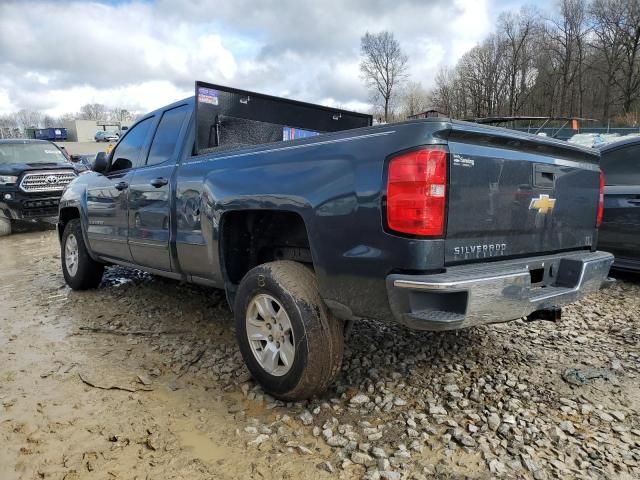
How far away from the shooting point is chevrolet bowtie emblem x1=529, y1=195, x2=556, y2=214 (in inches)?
105

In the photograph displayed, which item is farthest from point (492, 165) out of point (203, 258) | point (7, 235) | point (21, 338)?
point (7, 235)

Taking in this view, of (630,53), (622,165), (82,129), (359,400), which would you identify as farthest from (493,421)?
(82,129)

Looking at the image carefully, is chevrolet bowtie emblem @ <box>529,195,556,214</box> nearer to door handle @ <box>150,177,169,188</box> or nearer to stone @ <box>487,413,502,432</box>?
stone @ <box>487,413,502,432</box>

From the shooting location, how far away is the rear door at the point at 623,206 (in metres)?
4.83

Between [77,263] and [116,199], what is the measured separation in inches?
53.9

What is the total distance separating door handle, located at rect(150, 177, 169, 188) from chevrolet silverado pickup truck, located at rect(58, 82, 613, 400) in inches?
0.5

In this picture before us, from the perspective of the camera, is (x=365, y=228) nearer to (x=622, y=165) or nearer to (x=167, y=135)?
(x=167, y=135)

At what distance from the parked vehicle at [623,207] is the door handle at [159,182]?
4364mm

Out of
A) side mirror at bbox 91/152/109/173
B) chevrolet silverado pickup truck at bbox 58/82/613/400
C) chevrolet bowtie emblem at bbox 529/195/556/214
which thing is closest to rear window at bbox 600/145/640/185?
chevrolet silverado pickup truck at bbox 58/82/613/400

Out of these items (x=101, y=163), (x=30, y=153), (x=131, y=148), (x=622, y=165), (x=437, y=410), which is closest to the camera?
(x=437, y=410)

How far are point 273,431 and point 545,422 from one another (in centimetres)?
144

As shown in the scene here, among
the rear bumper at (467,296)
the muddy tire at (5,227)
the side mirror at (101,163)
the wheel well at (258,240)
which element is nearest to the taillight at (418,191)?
the rear bumper at (467,296)

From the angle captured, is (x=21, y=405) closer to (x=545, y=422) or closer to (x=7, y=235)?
(x=545, y=422)

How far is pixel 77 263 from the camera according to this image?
5.39 meters
